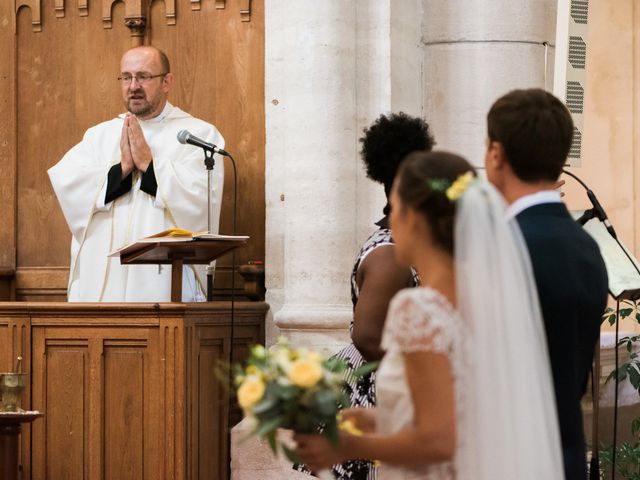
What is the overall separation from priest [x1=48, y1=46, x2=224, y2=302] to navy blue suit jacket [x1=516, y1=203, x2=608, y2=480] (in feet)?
14.8

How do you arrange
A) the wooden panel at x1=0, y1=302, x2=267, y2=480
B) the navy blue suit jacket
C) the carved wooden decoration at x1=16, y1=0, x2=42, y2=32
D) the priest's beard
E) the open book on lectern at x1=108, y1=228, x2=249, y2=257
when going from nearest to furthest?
the navy blue suit jacket
the open book on lectern at x1=108, y1=228, x2=249, y2=257
the wooden panel at x1=0, y1=302, x2=267, y2=480
the priest's beard
the carved wooden decoration at x1=16, y1=0, x2=42, y2=32

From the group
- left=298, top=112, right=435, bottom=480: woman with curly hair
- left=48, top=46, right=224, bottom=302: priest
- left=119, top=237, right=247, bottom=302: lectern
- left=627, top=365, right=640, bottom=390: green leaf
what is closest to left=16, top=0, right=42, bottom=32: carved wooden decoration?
left=48, top=46, right=224, bottom=302: priest

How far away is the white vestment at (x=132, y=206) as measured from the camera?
7.57 metres

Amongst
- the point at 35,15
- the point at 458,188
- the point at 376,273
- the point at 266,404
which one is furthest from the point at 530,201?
the point at 35,15

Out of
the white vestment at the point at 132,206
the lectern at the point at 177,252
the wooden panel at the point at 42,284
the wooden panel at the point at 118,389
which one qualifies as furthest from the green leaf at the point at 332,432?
the wooden panel at the point at 42,284

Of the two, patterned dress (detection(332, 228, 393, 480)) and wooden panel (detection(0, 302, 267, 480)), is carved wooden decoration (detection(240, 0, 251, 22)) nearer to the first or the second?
wooden panel (detection(0, 302, 267, 480))

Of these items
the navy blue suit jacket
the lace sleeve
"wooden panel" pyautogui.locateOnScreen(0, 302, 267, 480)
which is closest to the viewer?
the lace sleeve

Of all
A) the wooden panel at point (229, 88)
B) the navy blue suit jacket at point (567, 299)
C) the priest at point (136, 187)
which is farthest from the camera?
the wooden panel at point (229, 88)

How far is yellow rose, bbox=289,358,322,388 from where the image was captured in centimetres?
287

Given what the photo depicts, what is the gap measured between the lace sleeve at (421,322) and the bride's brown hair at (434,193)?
0.45 ft

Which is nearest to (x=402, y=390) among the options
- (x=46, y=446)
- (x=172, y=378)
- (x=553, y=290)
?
(x=553, y=290)

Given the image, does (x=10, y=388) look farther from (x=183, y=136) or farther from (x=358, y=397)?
(x=358, y=397)

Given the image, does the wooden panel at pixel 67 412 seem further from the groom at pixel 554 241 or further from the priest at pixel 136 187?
the groom at pixel 554 241

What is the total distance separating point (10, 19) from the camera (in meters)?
8.66
